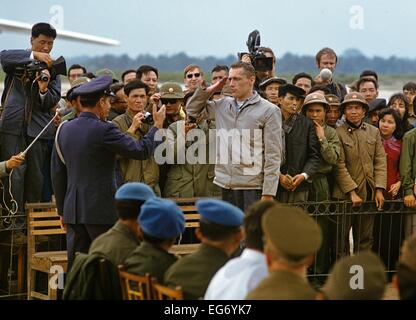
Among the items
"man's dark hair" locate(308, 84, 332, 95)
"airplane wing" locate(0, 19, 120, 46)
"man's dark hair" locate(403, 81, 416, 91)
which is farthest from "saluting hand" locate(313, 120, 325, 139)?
"airplane wing" locate(0, 19, 120, 46)

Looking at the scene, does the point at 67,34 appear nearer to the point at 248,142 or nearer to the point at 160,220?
the point at 248,142

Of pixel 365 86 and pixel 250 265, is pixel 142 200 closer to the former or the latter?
pixel 250 265

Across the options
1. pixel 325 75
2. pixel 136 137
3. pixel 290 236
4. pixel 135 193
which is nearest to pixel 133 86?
pixel 136 137

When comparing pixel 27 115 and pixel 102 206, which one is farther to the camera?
pixel 27 115

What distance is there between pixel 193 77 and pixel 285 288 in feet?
22.0

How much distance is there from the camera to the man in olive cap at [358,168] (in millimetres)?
9656

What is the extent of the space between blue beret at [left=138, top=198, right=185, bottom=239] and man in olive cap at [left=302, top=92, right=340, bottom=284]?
3633mm

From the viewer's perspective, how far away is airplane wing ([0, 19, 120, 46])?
41.4 metres

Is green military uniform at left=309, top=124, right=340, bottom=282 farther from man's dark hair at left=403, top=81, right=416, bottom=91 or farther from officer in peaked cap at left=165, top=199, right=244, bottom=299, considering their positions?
officer in peaked cap at left=165, top=199, right=244, bottom=299

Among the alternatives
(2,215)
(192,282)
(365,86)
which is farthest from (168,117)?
(192,282)

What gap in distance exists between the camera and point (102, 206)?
767 centimetres

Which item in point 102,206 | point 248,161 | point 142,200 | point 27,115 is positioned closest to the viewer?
point 142,200

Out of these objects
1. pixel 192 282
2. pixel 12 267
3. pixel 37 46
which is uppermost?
pixel 37 46
